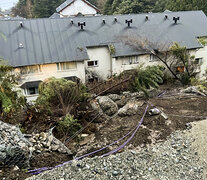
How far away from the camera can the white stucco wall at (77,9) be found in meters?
34.9

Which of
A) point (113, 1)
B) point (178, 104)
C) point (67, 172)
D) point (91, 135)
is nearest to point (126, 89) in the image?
point (178, 104)

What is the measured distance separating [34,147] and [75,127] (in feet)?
7.53

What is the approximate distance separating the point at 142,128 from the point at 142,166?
7.98 ft

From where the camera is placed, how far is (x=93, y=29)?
19.3 metres

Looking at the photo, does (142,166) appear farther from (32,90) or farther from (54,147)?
(32,90)

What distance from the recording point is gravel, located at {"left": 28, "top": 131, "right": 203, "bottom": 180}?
14.4ft

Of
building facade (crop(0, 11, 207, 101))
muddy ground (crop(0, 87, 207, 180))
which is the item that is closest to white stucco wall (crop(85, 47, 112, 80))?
building facade (crop(0, 11, 207, 101))

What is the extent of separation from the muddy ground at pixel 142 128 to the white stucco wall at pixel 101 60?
32.8 ft

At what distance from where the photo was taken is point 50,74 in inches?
653

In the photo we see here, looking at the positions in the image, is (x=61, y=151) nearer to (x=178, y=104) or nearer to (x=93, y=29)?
(x=178, y=104)

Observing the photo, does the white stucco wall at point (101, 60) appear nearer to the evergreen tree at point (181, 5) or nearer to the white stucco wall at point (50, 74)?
the white stucco wall at point (50, 74)

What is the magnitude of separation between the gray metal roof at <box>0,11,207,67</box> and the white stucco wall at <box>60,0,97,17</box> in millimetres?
17679

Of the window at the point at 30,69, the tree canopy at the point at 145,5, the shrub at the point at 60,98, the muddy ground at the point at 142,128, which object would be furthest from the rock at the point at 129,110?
the tree canopy at the point at 145,5

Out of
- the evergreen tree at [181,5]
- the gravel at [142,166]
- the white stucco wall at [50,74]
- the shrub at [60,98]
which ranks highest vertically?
Result: the evergreen tree at [181,5]
